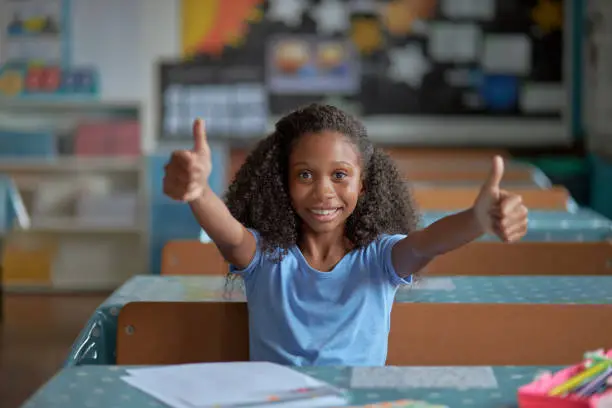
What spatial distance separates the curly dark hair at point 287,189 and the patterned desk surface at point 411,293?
0.87 feet

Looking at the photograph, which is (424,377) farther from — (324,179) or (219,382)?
(324,179)

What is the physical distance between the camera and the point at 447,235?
154 centimetres

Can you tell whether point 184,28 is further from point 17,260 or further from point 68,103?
point 17,260

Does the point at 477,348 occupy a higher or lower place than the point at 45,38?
lower

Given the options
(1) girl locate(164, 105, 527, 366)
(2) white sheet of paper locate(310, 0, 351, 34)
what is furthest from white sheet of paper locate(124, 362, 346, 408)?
(2) white sheet of paper locate(310, 0, 351, 34)

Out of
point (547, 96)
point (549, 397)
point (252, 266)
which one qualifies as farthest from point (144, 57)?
point (549, 397)

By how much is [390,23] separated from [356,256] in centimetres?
559

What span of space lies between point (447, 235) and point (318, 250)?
347mm

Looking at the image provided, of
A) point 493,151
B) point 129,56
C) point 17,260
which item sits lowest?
point 17,260

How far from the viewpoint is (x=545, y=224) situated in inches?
130

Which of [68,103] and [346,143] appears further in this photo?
[68,103]

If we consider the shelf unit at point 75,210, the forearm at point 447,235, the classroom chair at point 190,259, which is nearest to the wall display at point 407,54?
the shelf unit at point 75,210

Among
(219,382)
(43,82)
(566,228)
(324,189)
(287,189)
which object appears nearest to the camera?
(219,382)

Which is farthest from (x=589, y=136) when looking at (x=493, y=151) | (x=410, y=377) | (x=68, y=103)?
(x=410, y=377)
